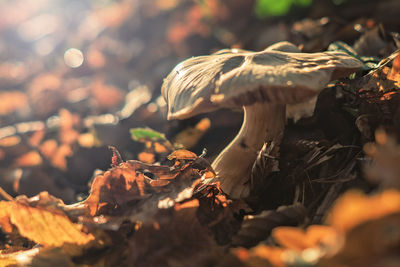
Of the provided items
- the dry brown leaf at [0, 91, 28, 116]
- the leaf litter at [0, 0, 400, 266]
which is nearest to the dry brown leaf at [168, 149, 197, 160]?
the leaf litter at [0, 0, 400, 266]

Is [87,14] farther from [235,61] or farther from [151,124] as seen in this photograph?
[235,61]

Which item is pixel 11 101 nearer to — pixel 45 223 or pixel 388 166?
pixel 45 223

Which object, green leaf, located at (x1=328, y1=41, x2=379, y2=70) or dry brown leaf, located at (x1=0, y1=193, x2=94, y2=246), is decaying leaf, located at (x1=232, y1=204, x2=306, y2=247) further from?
green leaf, located at (x1=328, y1=41, x2=379, y2=70)

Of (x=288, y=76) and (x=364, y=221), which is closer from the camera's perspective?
(x=364, y=221)

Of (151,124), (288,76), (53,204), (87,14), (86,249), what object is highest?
(87,14)

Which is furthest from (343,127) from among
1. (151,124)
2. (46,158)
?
(46,158)

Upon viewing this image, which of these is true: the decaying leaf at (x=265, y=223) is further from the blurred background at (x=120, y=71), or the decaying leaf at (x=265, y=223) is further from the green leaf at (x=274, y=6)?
the green leaf at (x=274, y=6)

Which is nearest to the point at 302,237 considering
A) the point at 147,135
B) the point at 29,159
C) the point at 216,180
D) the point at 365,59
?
the point at 216,180
